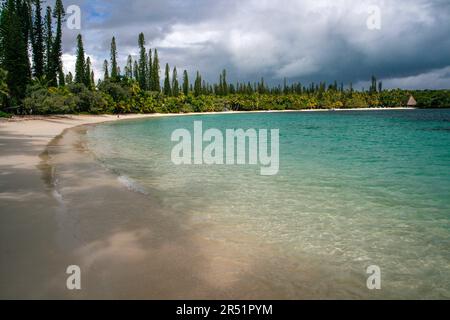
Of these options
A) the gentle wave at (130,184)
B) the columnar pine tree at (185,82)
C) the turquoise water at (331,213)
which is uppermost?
the columnar pine tree at (185,82)

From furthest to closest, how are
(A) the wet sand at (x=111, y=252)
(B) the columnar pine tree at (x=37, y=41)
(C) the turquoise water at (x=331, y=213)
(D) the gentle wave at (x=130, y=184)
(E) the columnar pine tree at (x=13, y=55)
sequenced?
(B) the columnar pine tree at (x=37, y=41) → (E) the columnar pine tree at (x=13, y=55) → (D) the gentle wave at (x=130, y=184) → (C) the turquoise water at (x=331, y=213) → (A) the wet sand at (x=111, y=252)

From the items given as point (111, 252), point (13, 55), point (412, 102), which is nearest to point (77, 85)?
point (13, 55)

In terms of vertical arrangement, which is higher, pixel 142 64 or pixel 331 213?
pixel 142 64

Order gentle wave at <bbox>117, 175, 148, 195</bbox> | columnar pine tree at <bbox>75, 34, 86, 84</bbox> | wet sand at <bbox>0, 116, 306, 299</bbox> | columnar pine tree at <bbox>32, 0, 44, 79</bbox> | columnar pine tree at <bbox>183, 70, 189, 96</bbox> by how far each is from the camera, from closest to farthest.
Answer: wet sand at <bbox>0, 116, 306, 299</bbox>
gentle wave at <bbox>117, 175, 148, 195</bbox>
columnar pine tree at <bbox>32, 0, 44, 79</bbox>
columnar pine tree at <bbox>75, 34, 86, 84</bbox>
columnar pine tree at <bbox>183, 70, 189, 96</bbox>

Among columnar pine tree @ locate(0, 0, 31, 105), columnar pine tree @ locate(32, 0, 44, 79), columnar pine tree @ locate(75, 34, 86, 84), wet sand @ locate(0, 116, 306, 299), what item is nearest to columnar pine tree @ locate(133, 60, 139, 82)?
columnar pine tree @ locate(75, 34, 86, 84)

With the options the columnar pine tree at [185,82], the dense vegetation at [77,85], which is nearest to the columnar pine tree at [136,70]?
the dense vegetation at [77,85]

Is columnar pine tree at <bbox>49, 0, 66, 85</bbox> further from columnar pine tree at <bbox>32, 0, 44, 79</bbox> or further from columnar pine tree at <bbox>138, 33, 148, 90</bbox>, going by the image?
columnar pine tree at <bbox>138, 33, 148, 90</bbox>

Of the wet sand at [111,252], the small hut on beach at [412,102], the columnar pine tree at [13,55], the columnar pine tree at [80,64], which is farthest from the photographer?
the small hut on beach at [412,102]

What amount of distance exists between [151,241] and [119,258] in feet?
2.83

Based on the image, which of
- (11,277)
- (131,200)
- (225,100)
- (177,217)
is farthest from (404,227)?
(225,100)

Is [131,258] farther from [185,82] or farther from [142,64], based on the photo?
[185,82]

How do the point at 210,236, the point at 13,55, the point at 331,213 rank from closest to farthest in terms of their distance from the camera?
1. the point at 210,236
2. the point at 331,213
3. the point at 13,55

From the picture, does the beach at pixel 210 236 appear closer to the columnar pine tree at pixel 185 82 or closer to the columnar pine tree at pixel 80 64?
the columnar pine tree at pixel 80 64

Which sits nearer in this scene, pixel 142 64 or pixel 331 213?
pixel 331 213
